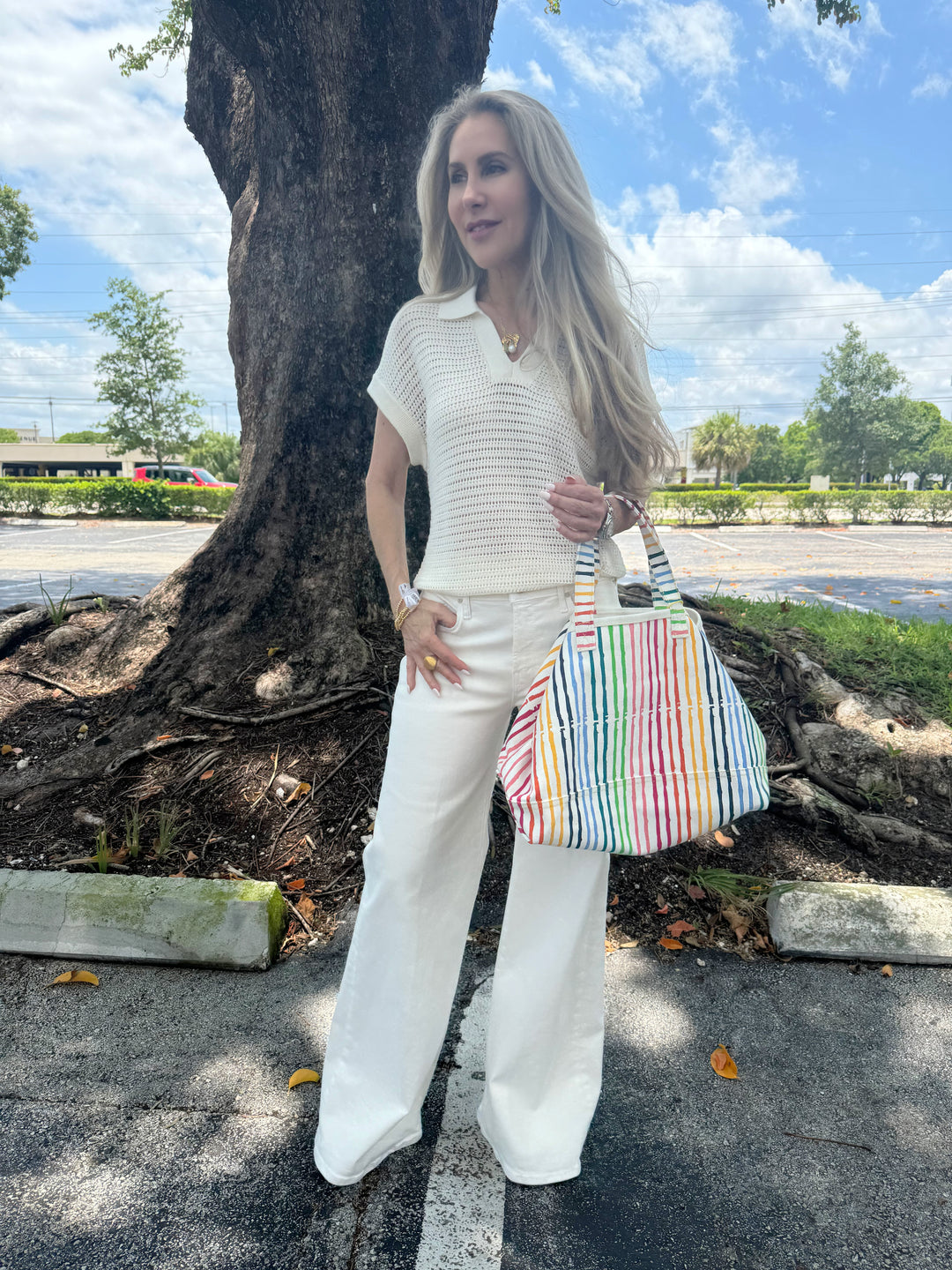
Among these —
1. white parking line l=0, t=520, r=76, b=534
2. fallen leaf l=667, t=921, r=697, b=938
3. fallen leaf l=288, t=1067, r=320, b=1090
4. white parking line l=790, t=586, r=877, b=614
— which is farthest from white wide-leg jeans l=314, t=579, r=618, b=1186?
white parking line l=0, t=520, r=76, b=534

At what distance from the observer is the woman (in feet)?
5.42

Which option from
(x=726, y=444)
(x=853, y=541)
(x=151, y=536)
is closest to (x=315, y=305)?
(x=151, y=536)

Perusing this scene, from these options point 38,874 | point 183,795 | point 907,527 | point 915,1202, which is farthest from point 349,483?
point 907,527

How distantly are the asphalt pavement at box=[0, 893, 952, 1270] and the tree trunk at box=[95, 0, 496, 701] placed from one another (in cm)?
174

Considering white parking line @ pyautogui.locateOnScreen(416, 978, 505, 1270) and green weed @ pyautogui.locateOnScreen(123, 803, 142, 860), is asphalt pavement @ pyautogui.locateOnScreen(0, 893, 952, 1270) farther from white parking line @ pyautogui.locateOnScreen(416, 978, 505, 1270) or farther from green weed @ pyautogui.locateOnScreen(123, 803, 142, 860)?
green weed @ pyautogui.locateOnScreen(123, 803, 142, 860)

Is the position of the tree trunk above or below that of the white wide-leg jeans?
above

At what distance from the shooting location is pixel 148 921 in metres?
2.56

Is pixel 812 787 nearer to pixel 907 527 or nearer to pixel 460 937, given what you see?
pixel 460 937

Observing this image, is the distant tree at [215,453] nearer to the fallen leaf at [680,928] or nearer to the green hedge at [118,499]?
the green hedge at [118,499]

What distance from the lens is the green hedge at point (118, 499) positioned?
24859mm

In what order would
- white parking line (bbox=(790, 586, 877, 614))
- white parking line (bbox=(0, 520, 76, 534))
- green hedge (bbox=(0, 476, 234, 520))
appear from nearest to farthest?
white parking line (bbox=(790, 586, 877, 614)), white parking line (bbox=(0, 520, 76, 534)), green hedge (bbox=(0, 476, 234, 520))

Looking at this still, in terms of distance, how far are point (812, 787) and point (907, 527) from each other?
24.5 m

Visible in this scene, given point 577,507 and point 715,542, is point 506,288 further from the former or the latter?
point 715,542

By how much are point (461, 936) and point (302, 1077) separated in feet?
2.29
